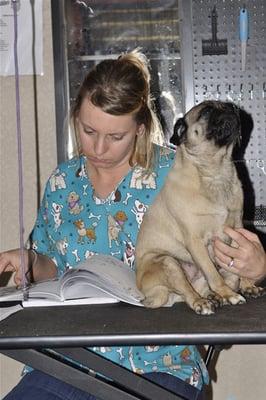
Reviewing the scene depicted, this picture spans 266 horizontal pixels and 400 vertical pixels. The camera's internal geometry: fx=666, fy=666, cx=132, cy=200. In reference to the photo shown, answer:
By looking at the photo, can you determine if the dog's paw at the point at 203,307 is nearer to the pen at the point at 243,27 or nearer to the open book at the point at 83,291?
the open book at the point at 83,291

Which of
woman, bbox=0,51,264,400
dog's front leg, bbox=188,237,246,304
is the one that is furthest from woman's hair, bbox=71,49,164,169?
dog's front leg, bbox=188,237,246,304

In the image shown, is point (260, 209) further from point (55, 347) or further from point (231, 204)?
point (55, 347)

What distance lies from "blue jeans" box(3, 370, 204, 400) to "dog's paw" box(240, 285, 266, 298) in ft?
0.73

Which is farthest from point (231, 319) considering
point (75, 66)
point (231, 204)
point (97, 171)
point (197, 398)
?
point (75, 66)

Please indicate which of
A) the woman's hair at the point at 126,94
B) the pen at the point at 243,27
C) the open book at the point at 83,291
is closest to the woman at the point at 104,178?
the woman's hair at the point at 126,94

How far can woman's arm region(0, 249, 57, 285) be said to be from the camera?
1473mm

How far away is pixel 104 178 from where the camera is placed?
5.41ft

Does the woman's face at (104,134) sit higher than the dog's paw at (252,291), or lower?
higher

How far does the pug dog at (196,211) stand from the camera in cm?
141

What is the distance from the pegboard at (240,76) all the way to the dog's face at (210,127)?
441 mm

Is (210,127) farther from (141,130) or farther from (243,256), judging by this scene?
(243,256)

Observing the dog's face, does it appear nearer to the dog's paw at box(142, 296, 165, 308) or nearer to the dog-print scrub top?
the dog-print scrub top

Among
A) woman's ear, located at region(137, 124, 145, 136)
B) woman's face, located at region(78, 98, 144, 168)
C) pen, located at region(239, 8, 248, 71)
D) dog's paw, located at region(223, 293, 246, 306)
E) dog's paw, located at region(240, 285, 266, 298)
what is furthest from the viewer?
pen, located at region(239, 8, 248, 71)

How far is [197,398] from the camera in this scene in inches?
53.1
